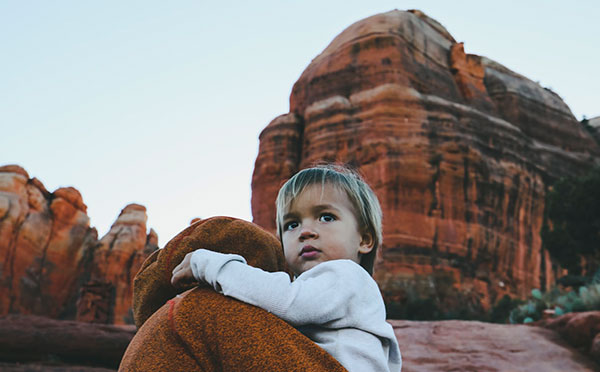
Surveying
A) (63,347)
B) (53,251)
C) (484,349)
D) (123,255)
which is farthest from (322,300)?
(123,255)

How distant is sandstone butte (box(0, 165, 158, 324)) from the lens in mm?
30562

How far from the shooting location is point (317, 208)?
190 cm

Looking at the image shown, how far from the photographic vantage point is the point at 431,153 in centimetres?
2481

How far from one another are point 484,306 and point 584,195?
6.10 meters

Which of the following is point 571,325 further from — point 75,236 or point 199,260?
point 75,236

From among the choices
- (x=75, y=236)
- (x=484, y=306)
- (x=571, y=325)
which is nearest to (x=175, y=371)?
(x=571, y=325)

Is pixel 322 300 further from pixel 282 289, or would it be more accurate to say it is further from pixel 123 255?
pixel 123 255

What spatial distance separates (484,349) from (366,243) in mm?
5501

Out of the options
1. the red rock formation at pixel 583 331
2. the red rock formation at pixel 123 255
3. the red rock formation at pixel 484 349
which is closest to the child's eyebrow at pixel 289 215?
the red rock formation at pixel 484 349

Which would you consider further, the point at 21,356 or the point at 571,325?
the point at 21,356

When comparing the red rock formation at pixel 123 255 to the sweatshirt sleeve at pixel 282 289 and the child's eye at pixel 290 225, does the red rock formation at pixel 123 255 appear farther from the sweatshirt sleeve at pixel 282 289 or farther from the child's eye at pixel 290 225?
the sweatshirt sleeve at pixel 282 289

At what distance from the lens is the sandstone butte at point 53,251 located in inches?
1203

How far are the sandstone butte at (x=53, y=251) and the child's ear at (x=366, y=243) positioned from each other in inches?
1135

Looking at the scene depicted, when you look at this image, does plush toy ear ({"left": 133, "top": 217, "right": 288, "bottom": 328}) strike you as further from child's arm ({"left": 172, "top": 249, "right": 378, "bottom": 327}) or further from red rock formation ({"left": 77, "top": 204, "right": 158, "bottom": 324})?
red rock formation ({"left": 77, "top": 204, "right": 158, "bottom": 324})
